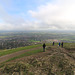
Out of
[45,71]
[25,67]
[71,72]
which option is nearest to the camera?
[71,72]

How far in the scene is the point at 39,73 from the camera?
28.7ft

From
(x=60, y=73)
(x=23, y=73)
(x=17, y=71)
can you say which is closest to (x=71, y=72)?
(x=60, y=73)

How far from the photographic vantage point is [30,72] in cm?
888

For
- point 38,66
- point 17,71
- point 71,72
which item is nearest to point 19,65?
point 17,71

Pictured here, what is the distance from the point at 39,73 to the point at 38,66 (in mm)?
1743

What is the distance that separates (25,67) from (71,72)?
24.9 ft

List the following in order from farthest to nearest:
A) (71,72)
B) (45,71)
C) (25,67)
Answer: (25,67), (45,71), (71,72)

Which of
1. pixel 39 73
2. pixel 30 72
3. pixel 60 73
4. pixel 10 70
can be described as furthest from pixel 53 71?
pixel 10 70

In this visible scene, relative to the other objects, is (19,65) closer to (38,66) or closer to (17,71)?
(17,71)

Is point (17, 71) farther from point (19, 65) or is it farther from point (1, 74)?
point (1, 74)

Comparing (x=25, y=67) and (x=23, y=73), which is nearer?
(x=23, y=73)

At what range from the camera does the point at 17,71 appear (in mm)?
9211

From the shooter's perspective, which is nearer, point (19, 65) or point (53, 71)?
point (53, 71)

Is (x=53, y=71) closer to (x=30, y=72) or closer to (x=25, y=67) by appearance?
(x=30, y=72)
